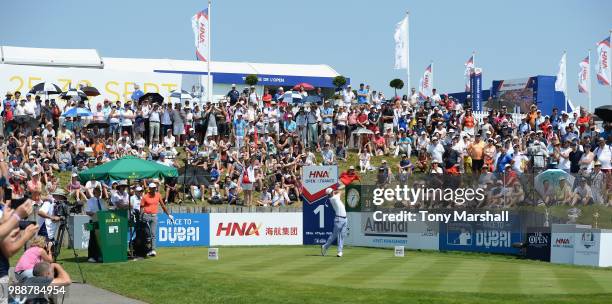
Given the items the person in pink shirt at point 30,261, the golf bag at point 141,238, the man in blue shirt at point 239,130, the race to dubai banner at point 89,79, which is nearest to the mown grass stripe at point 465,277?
the person in pink shirt at point 30,261

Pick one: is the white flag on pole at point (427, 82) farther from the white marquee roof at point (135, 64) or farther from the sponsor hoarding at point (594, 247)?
the sponsor hoarding at point (594, 247)

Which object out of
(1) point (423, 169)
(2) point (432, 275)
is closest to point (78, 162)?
(1) point (423, 169)

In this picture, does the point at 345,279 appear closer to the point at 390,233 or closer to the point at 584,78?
the point at 390,233

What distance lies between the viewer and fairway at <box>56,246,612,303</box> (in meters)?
17.2

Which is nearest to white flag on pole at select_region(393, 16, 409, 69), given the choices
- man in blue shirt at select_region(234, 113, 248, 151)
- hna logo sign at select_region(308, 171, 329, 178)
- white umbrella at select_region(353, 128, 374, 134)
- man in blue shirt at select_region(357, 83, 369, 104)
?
man in blue shirt at select_region(357, 83, 369, 104)

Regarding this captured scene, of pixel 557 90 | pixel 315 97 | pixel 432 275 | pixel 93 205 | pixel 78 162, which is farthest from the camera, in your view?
pixel 557 90

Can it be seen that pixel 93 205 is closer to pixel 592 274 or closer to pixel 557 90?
pixel 592 274

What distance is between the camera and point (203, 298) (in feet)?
56.1

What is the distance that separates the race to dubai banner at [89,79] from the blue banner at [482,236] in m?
18.4

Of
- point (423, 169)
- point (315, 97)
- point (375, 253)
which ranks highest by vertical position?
point (315, 97)

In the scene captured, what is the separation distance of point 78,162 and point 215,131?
719 centimetres

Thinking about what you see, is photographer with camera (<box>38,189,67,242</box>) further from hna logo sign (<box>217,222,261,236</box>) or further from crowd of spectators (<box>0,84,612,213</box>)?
hna logo sign (<box>217,222,261,236</box>)

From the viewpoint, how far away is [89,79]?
4053cm

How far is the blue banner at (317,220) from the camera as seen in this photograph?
31250 mm
